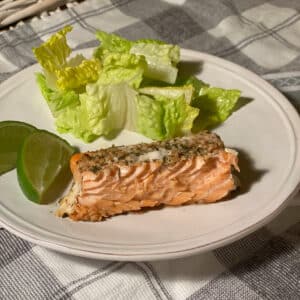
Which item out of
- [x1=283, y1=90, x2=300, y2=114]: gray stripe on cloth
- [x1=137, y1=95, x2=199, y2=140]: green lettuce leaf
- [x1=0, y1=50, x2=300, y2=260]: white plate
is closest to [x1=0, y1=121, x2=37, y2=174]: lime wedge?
[x1=0, y1=50, x2=300, y2=260]: white plate

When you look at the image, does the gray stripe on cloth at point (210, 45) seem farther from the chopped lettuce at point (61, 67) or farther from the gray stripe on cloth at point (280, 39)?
the chopped lettuce at point (61, 67)

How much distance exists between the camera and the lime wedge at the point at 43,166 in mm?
1389

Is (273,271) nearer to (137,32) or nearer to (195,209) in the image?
(195,209)

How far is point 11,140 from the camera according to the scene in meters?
1.51

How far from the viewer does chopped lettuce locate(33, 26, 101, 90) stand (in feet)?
5.38

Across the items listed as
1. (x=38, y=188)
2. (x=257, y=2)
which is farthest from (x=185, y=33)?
(x=38, y=188)

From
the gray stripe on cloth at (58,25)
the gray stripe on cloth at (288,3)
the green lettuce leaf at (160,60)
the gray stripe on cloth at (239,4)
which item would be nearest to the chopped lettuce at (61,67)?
the green lettuce leaf at (160,60)

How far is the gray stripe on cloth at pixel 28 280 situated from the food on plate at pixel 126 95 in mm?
348

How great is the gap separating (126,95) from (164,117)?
4.5 inches

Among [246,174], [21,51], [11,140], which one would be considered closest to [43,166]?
[11,140]

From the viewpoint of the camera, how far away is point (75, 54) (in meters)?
1.80

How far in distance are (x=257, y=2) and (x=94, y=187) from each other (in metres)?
1.23

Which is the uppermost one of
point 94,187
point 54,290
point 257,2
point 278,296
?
point 94,187

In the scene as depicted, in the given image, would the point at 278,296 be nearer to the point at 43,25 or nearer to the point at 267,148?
the point at 267,148
